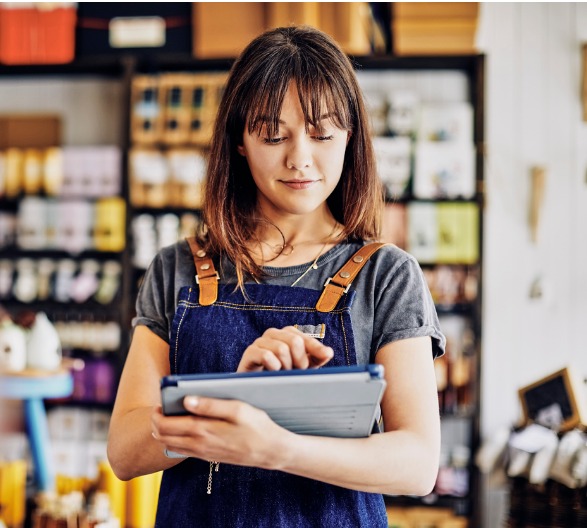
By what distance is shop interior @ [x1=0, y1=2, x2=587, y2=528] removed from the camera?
4172 millimetres

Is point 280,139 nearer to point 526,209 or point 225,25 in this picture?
point 225,25

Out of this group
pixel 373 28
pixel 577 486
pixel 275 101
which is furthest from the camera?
pixel 373 28

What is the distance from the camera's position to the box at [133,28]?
4.52m

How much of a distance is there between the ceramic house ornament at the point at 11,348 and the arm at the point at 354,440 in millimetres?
2348

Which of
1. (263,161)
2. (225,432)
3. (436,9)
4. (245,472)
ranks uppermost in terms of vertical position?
(436,9)

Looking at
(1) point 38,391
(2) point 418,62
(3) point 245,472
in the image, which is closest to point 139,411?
(3) point 245,472

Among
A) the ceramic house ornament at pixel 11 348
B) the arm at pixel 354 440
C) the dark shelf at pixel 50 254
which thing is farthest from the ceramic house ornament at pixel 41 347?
the arm at pixel 354 440

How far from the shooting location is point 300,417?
0.98 m

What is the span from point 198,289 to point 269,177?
212 mm

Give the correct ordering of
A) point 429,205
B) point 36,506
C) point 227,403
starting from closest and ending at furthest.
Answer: point 227,403, point 36,506, point 429,205

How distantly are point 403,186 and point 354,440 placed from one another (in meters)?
3.31

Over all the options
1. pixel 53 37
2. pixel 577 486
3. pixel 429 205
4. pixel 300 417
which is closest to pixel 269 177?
pixel 300 417

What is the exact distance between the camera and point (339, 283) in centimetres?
122

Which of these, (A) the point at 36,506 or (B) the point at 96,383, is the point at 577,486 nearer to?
(A) the point at 36,506
